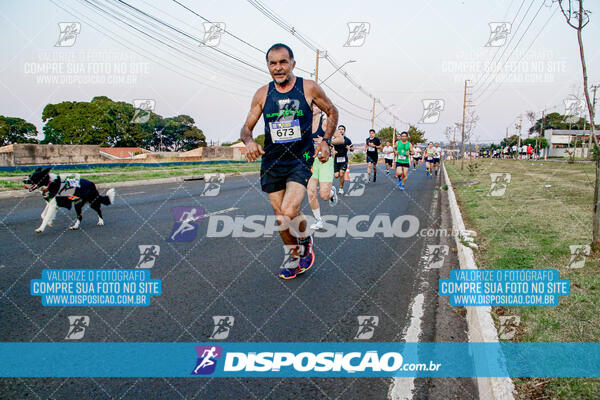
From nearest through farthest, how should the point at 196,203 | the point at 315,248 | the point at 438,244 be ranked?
the point at 315,248
the point at 438,244
the point at 196,203

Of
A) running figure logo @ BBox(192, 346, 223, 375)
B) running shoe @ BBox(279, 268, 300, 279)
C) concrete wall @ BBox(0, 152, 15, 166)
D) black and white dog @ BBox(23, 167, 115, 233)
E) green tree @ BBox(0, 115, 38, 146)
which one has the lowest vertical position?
running figure logo @ BBox(192, 346, 223, 375)

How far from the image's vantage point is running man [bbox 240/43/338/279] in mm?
4203

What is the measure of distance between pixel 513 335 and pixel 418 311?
82cm

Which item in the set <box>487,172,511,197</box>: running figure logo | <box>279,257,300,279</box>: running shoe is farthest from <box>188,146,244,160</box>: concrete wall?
<box>279,257,300,279</box>: running shoe

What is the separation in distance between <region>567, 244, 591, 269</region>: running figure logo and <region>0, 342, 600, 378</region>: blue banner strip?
2.19 meters

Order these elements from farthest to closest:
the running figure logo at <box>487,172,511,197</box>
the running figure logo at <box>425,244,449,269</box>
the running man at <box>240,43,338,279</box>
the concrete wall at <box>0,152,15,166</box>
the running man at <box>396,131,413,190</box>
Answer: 1. the concrete wall at <box>0,152,15,166</box>
2. the running man at <box>396,131,413,190</box>
3. the running figure logo at <box>487,172,511,197</box>
4. the running figure logo at <box>425,244,449,269</box>
5. the running man at <box>240,43,338,279</box>

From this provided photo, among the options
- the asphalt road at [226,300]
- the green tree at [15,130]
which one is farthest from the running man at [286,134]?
the green tree at [15,130]

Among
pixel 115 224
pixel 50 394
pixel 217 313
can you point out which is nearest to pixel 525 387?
pixel 217 313

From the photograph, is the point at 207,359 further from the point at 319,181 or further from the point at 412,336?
the point at 319,181

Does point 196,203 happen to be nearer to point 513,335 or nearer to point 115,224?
point 115,224

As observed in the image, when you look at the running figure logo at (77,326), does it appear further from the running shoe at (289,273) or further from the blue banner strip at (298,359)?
the running shoe at (289,273)

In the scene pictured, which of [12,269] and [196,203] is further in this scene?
[196,203]

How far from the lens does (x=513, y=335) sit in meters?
2.96

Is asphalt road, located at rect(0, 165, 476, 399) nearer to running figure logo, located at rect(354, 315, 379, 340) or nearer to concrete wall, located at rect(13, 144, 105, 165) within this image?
running figure logo, located at rect(354, 315, 379, 340)
